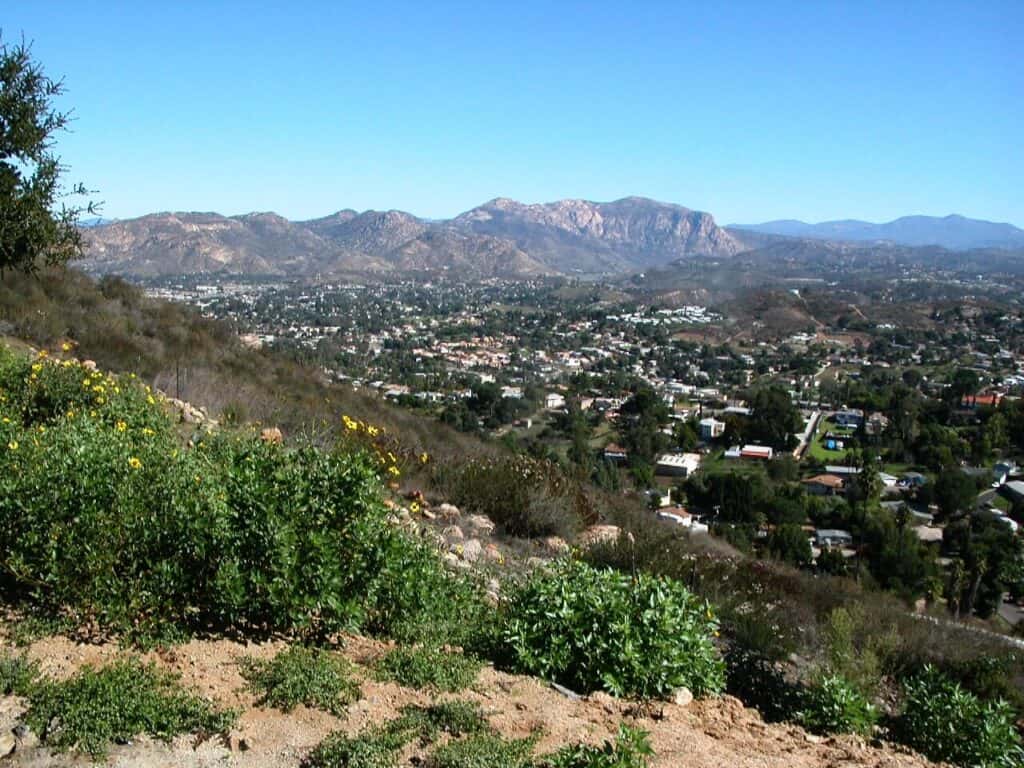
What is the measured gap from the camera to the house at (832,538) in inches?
636

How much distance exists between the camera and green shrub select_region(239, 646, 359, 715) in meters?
3.30

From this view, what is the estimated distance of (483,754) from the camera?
298 centimetres

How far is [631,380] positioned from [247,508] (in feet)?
126

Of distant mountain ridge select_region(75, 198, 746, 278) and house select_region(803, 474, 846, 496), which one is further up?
distant mountain ridge select_region(75, 198, 746, 278)

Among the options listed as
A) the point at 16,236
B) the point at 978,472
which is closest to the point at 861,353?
the point at 978,472

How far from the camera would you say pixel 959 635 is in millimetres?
6562

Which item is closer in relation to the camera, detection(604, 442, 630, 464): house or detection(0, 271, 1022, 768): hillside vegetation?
detection(0, 271, 1022, 768): hillside vegetation

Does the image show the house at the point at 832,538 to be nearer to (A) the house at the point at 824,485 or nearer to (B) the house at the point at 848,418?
(A) the house at the point at 824,485

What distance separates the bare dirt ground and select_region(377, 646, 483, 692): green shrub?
5 centimetres

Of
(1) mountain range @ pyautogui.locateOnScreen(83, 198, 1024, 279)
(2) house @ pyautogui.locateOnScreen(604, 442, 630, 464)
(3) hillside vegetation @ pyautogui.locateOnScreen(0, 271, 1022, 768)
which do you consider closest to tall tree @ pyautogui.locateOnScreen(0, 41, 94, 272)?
(3) hillside vegetation @ pyautogui.locateOnScreen(0, 271, 1022, 768)

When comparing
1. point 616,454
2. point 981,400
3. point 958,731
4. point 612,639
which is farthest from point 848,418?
point 612,639

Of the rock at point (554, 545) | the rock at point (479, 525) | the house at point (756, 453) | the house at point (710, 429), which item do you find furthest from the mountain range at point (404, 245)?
the rock at point (554, 545)

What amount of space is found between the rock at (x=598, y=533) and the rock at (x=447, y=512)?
3.75 ft

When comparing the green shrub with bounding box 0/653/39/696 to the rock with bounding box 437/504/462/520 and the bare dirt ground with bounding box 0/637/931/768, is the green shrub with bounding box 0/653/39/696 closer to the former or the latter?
the bare dirt ground with bounding box 0/637/931/768
